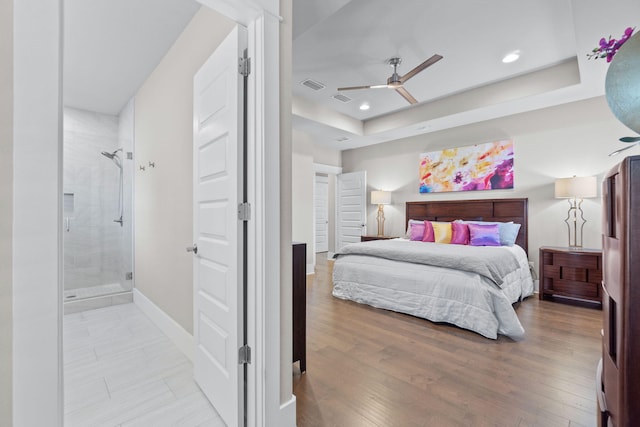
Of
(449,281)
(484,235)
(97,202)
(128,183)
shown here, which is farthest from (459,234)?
(97,202)

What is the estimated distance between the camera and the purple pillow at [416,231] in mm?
4688

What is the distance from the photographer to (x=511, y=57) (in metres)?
3.28

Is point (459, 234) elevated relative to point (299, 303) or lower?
elevated

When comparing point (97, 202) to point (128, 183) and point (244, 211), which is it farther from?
point (244, 211)

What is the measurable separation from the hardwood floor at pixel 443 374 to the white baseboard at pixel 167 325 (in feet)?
2.99

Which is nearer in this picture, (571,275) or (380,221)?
(571,275)

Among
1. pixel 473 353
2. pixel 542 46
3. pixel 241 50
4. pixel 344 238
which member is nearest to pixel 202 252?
pixel 241 50

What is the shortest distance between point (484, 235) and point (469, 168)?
4.40ft

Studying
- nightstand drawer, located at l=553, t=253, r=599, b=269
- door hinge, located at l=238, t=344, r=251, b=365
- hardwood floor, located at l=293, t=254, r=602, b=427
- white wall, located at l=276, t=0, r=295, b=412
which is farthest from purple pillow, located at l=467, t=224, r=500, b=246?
door hinge, located at l=238, t=344, r=251, b=365

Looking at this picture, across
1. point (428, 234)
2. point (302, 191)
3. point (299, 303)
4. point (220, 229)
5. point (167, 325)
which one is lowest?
point (167, 325)

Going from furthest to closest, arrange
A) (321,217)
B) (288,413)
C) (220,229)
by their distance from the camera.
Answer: (321,217), (220,229), (288,413)

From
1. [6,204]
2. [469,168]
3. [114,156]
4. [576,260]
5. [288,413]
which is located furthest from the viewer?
[469,168]

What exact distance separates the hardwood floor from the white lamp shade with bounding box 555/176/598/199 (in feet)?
4.75

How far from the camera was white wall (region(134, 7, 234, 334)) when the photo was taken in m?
2.26
